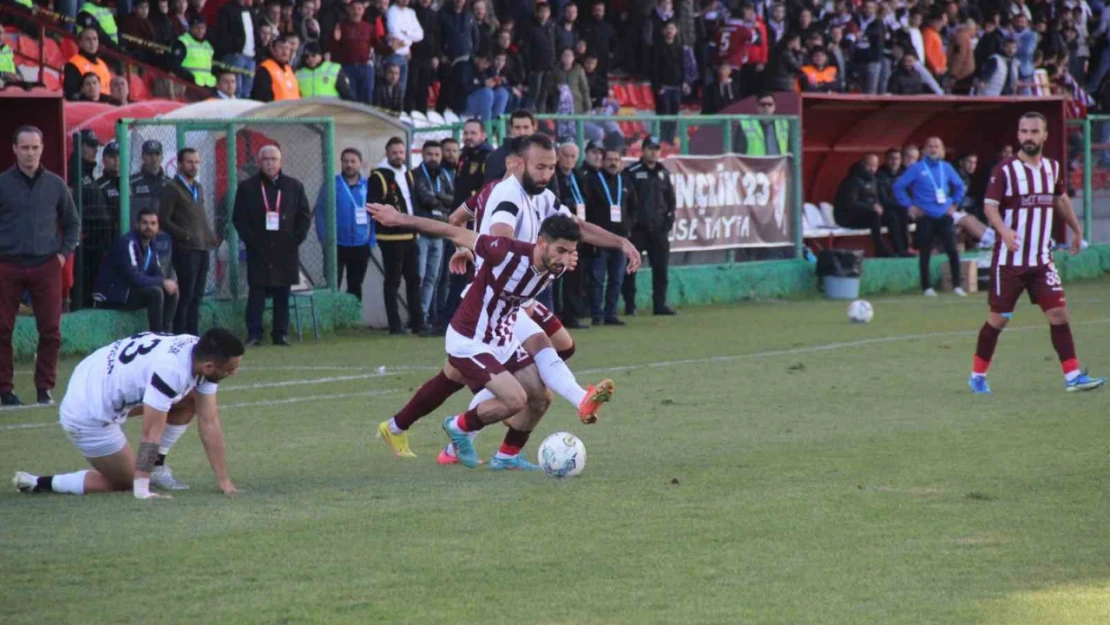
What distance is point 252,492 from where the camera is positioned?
28.0ft

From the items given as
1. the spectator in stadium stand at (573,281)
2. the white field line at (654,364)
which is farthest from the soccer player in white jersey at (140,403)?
the spectator in stadium stand at (573,281)

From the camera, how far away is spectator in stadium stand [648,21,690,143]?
88.3 feet

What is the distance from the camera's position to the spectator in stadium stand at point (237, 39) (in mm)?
21719

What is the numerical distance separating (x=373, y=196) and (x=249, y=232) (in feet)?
5.46

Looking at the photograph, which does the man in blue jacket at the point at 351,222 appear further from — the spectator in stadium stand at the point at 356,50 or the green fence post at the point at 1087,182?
the green fence post at the point at 1087,182

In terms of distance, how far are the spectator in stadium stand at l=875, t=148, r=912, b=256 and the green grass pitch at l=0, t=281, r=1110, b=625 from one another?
1179 centimetres

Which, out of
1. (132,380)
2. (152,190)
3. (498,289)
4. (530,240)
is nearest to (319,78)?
(152,190)

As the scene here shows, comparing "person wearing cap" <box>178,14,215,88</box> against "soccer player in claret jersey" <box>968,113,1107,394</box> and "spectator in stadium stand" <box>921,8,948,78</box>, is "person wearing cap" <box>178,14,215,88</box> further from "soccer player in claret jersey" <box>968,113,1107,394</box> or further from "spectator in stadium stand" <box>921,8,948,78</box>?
"spectator in stadium stand" <box>921,8,948,78</box>

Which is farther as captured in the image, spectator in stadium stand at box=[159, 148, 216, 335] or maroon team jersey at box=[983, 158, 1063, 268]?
spectator in stadium stand at box=[159, 148, 216, 335]

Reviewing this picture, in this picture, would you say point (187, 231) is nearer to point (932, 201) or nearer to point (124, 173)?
point (124, 173)

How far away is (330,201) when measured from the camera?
1911 cm

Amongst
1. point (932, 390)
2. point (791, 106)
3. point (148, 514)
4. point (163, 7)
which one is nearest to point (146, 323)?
point (163, 7)

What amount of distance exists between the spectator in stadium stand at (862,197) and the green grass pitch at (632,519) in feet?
37.8

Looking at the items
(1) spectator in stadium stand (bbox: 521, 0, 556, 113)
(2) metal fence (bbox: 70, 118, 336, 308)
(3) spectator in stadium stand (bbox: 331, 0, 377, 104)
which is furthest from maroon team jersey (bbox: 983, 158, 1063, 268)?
(1) spectator in stadium stand (bbox: 521, 0, 556, 113)
